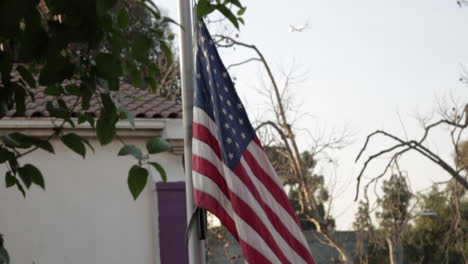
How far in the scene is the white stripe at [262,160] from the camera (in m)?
6.44

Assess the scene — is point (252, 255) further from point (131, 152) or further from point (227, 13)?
point (227, 13)

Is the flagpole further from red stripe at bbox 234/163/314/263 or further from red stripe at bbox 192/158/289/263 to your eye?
red stripe at bbox 234/163/314/263

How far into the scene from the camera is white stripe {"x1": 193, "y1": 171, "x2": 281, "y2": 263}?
234 inches

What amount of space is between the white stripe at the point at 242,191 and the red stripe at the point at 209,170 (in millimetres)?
28

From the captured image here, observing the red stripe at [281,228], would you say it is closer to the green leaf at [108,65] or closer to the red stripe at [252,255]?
the red stripe at [252,255]

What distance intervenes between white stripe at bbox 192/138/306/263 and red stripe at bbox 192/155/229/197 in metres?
0.03

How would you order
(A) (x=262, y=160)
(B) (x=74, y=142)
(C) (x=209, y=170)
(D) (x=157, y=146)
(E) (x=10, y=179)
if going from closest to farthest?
(D) (x=157, y=146) → (B) (x=74, y=142) → (E) (x=10, y=179) → (C) (x=209, y=170) → (A) (x=262, y=160)

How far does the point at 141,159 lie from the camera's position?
323 centimetres

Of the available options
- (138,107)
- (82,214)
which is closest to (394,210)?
(138,107)

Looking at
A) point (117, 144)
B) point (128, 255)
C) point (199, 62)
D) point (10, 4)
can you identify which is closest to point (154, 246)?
point (128, 255)

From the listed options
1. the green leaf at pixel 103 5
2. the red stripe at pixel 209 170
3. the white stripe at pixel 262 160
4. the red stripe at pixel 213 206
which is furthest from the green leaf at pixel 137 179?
the white stripe at pixel 262 160

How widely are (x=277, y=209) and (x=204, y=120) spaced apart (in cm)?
78

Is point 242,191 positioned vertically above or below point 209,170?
below

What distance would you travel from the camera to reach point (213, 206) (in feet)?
19.8
